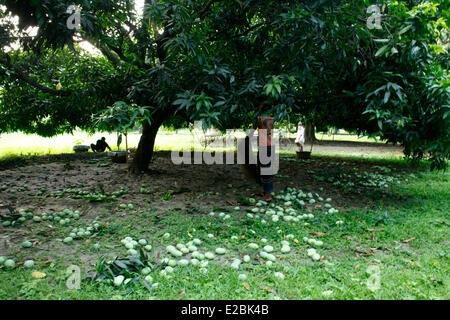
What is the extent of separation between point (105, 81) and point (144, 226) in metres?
3.08

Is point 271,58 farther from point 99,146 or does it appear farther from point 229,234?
point 99,146

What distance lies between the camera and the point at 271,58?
14.8 ft

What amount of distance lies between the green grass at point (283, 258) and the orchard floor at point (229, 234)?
0.04ft

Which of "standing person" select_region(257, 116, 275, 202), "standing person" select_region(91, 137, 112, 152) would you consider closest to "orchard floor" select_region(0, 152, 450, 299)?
"standing person" select_region(257, 116, 275, 202)

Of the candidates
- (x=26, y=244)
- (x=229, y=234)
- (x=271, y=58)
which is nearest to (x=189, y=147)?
(x=271, y=58)

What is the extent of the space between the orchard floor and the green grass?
0.04 ft

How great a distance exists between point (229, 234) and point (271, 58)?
2.71 metres

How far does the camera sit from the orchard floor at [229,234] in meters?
2.52

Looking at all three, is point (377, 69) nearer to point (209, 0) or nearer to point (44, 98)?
point (209, 0)

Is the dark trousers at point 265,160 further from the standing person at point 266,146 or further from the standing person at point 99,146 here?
the standing person at point 99,146

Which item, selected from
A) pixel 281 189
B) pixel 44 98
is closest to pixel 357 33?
pixel 281 189

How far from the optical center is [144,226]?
4020 mm

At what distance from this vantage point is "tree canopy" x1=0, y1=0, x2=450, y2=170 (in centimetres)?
376

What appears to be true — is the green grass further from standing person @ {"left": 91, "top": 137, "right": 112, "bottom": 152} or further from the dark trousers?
standing person @ {"left": 91, "top": 137, "right": 112, "bottom": 152}
